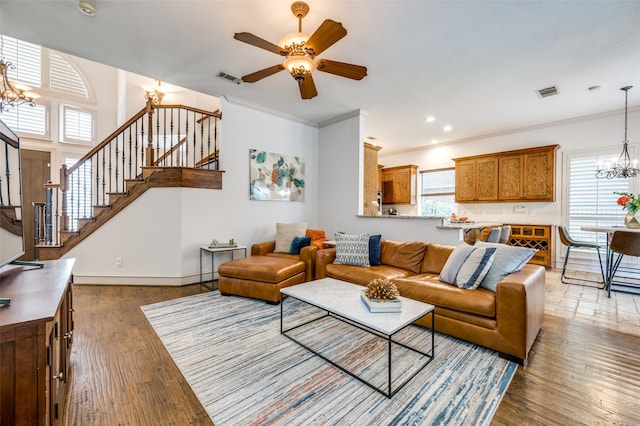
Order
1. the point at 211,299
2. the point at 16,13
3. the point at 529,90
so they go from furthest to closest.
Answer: the point at 529,90 < the point at 211,299 < the point at 16,13

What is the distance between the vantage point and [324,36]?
210 cm

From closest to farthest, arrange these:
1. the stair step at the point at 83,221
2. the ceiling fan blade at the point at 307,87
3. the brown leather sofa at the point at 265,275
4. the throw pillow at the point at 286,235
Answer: the ceiling fan blade at the point at 307,87
the brown leather sofa at the point at 265,275
the stair step at the point at 83,221
the throw pillow at the point at 286,235

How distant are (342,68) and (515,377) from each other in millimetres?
2841

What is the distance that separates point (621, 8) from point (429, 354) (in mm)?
3390

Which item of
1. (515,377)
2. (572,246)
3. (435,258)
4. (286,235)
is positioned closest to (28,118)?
(286,235)

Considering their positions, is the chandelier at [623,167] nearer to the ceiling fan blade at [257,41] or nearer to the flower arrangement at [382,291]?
Answer: the flower arrangement at [382,291]

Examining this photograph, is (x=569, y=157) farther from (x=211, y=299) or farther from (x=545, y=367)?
(x=211, y=299)

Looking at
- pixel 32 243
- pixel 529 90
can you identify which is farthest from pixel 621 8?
pixel 32 243

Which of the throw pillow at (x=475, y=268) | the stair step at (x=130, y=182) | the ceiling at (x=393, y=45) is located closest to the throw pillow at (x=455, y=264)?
the throw pillow at (x=475, y=268)

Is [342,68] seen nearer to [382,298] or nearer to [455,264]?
[382,298]

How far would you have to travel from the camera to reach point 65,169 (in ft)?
12.6

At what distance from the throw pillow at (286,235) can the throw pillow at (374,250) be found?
1296mm

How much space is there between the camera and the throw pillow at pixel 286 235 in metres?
4.25

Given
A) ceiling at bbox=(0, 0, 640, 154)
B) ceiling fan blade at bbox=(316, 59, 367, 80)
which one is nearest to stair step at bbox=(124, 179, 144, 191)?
ceiling at bbox=(0, 0, 640, 154)
